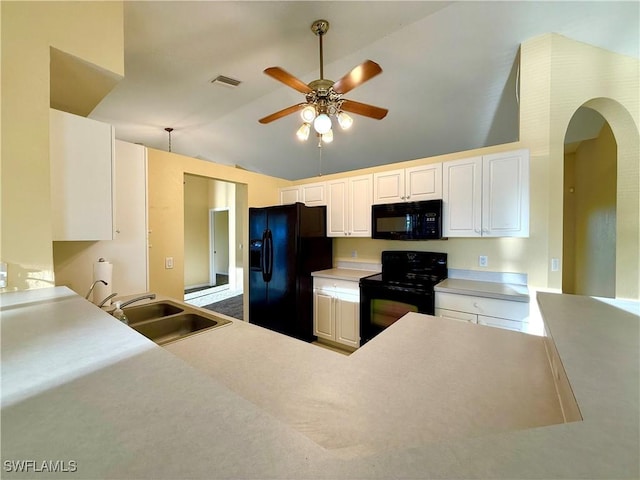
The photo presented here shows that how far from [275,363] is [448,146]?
3.98 metres

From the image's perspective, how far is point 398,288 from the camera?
2.57m

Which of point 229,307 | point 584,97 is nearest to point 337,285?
point 229,307

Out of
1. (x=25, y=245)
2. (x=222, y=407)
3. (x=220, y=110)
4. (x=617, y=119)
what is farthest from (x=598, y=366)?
(x=220, y=110)

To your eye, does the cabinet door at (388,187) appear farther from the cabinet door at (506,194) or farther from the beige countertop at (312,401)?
the beige countertop at (312,401)

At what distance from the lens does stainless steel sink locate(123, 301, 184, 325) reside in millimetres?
1791

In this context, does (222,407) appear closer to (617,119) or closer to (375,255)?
(375,255)

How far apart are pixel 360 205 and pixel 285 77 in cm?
168

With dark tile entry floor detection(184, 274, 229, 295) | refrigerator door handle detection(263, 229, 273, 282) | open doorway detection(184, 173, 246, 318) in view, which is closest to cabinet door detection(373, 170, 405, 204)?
refrigerator door handle detection(263, 229, 273, 282)

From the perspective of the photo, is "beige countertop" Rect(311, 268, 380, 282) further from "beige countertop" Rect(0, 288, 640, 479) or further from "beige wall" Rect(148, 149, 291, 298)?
"beige countertop" Rect(0, 288, 640, 479)

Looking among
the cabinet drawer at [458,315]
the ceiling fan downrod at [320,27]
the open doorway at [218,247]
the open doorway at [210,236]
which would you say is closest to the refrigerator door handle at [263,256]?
the ceiling fan downrod at [320,27]

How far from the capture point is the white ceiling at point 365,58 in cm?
200

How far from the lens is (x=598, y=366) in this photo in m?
0.63

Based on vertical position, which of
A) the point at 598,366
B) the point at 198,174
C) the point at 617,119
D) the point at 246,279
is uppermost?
the point at 617,119

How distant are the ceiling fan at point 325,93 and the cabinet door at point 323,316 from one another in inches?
72.4
